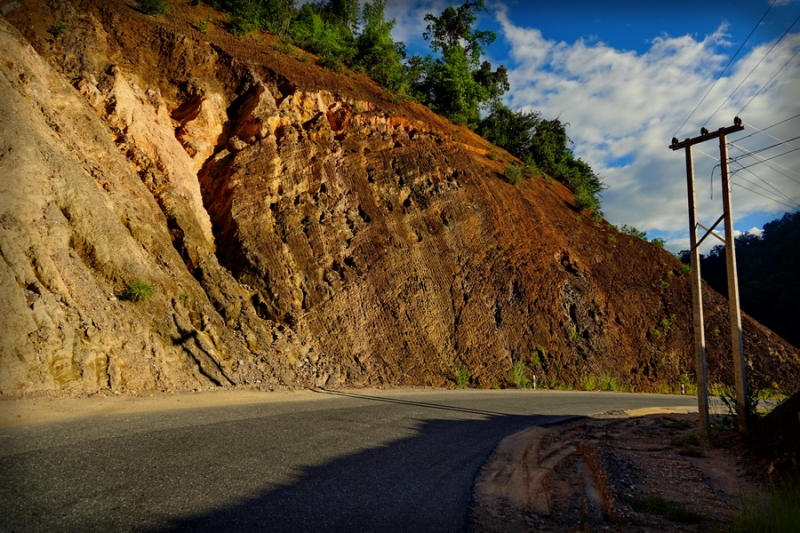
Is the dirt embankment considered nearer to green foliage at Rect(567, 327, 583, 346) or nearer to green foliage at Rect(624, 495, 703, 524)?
green foliage at Rect(624, 495, 703, 524)

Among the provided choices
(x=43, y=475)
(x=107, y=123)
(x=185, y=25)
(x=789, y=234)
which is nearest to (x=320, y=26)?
(x=185, y=25)

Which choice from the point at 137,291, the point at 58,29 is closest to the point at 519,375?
the point at 137,291

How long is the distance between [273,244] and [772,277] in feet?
160

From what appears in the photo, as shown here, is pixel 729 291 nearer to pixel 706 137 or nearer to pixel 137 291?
pixel 706 137

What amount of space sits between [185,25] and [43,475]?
26274 mm

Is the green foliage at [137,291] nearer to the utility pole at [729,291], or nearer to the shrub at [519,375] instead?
the utility pole at [729,291]

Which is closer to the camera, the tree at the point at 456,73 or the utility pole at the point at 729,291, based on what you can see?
the utility pole at the point at 729,291

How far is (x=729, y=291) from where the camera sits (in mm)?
9430

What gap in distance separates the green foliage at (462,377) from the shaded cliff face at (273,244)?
15 cm

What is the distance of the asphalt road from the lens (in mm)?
3799

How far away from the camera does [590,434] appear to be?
8.95 m

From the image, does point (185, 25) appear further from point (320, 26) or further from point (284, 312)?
point (284, 312)

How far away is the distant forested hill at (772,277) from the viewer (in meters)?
Answer: 39.4

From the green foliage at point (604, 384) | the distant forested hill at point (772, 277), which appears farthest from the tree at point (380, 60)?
the distant forested hill at point (772, 277)
